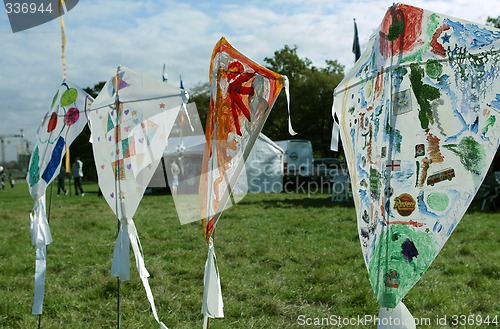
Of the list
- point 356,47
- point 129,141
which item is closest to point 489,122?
point 129,141

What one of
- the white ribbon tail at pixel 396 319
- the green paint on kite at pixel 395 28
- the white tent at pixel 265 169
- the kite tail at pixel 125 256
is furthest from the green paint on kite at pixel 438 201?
the white tent at pixel 265 169

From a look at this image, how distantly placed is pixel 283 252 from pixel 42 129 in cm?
389

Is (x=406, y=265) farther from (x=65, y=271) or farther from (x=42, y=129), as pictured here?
(x=65, y=271)

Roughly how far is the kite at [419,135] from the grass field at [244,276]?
2204mm

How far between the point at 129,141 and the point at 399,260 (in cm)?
210

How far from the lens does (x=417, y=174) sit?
2449 millimetres

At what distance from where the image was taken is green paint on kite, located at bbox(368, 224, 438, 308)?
2.45 meters

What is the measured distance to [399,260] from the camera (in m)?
2.52

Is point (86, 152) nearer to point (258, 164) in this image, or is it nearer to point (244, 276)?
point (258, 164)

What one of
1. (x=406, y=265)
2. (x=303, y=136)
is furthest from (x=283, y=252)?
(x=303, y=136)

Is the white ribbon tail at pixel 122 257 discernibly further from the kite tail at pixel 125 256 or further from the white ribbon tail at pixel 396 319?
the white ribbon tail at pixel 396 319

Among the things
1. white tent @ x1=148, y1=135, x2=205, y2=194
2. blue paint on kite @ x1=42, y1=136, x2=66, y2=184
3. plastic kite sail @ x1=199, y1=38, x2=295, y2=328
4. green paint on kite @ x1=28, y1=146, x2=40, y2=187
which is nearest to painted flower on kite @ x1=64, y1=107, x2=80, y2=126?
blue paint on kite @ x1=42, y1=136, x2=66, y2=184

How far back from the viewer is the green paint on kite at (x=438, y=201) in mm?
2381

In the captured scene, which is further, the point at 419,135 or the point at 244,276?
the point at 244,276
